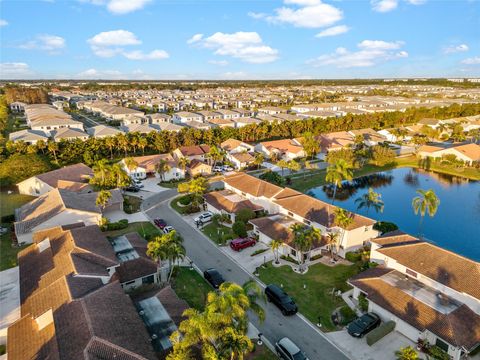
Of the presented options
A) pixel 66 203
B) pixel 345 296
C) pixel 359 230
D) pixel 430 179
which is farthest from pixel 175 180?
pixel 430 179

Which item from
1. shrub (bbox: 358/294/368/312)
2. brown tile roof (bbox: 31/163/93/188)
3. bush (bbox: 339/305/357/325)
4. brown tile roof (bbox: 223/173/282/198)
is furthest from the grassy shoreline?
brown tile roof (bbox: 31/163/93/188)

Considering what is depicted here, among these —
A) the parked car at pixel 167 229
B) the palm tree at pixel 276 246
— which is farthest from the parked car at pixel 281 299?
the parked car at pixel 167 229

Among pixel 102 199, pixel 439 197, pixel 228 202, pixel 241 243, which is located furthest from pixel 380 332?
pixel 439 197

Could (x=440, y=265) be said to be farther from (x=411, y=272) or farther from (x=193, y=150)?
(x=193, y=150)

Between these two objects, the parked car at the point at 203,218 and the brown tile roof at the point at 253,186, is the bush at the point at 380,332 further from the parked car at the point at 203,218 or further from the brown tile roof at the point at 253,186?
the parked car at the point at 203,218

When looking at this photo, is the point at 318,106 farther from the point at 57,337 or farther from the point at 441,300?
the point at 57,337
